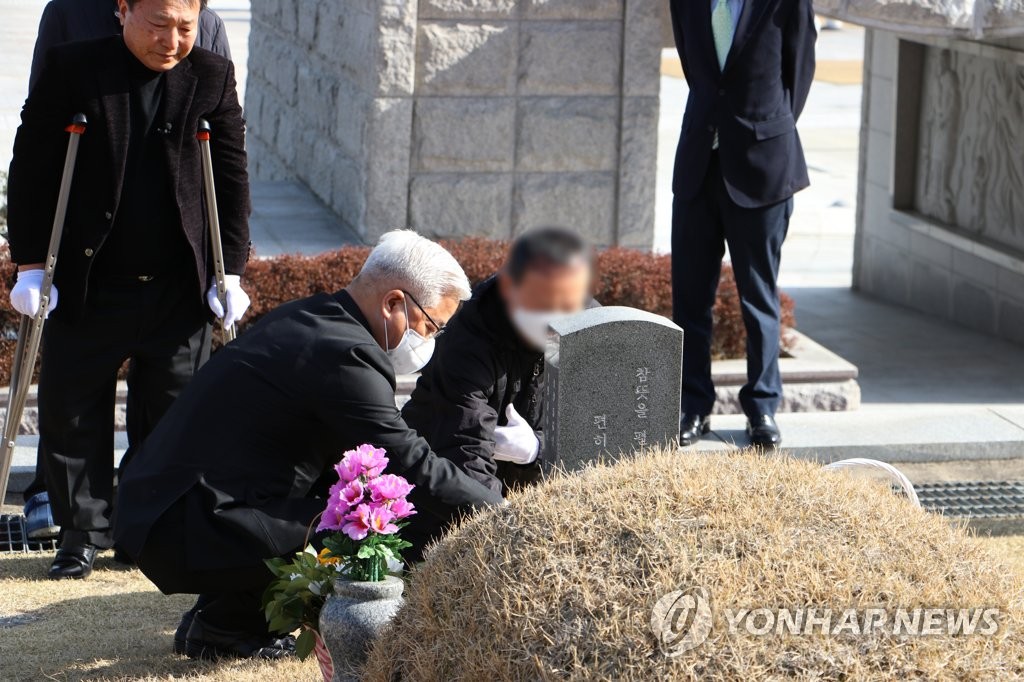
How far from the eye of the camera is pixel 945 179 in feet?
32.1

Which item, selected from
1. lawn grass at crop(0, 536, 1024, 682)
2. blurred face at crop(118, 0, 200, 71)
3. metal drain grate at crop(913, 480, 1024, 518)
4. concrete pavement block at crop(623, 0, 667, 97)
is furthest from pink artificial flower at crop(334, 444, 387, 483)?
concrete pavement block at crop(623, 0, 667, 97)

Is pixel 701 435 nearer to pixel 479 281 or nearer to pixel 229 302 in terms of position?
pixel 479 281

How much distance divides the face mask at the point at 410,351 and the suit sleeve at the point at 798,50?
263 cm

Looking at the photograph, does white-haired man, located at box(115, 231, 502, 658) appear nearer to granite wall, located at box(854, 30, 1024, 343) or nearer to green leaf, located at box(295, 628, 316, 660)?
green leaf, located at box(295, 628, 316, 660)

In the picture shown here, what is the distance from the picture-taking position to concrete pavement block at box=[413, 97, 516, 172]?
772cm

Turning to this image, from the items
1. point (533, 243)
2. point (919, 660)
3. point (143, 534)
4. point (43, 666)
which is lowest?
point (43, 666)

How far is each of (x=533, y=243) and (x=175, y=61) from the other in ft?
5.25

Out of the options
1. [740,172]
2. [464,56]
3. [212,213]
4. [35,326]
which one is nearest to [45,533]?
[35,326]

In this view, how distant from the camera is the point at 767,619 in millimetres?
2566

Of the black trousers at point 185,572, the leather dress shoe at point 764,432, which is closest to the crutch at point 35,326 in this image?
the black trousers at point 185,572

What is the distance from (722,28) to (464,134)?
6.71 ft

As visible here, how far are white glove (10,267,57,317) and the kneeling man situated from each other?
119 cm

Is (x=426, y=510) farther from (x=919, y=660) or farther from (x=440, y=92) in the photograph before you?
(x=440, y=92)

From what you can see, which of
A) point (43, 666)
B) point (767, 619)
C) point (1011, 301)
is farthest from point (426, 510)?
point (1011, 301)
